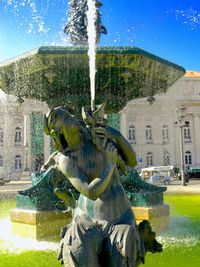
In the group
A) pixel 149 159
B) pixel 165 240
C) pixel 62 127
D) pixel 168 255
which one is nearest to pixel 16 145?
pixel 149 159

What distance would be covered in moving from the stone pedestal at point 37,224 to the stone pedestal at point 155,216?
114 cm

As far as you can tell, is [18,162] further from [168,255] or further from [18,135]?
[168,255]

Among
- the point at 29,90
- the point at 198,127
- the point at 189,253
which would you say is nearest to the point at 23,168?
the point at 198,127

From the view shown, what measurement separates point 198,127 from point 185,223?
144 feet

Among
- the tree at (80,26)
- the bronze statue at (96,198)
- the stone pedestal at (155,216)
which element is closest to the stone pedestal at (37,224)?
the stone pedestal at (155,216)

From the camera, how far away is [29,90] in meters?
7.60

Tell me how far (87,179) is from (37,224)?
12.3 feet

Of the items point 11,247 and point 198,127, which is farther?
point 198,127

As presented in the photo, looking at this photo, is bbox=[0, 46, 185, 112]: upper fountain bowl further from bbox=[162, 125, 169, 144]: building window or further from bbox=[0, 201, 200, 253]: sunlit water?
bbox=[162, 125, 169, 144]: building window

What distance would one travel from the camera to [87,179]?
94.0 inches

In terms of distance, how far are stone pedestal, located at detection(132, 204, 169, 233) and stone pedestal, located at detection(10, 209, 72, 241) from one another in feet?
3.74

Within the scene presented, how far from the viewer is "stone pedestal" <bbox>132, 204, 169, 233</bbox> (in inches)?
239

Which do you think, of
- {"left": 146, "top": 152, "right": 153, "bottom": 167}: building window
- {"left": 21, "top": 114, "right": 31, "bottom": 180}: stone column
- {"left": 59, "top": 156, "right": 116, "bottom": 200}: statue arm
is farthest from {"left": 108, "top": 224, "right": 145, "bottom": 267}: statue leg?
{"left": 146, "top": 152, "right": 153, "bottom": 167}: building window

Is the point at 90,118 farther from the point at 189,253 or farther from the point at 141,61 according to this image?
the point at 141,61
